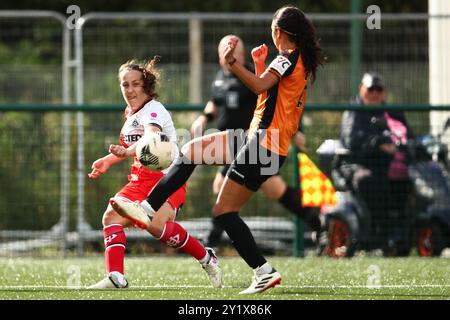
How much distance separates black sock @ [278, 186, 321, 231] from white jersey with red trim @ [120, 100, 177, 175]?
3885 mm

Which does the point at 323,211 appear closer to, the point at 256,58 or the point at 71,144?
the point at 71,144

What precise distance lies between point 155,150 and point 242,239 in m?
0.85

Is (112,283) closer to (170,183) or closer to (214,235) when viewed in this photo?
(170,183)

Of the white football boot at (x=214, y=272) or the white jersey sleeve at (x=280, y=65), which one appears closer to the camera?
the white jersey sleeve at (x=280, y=65)

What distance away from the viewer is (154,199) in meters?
8.98

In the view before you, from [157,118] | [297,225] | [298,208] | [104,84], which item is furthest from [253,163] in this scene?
[104,84]

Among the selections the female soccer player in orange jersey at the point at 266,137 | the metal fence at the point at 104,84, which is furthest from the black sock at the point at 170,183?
the metal fence at the point at 104,84

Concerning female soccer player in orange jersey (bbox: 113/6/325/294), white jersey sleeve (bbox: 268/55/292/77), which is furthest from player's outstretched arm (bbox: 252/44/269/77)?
white jersey sleeve (bbox: 268/55/292/77)

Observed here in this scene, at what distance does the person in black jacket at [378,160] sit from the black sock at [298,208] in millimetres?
532

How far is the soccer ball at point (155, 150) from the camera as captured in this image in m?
8.80

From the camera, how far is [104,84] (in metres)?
15.5

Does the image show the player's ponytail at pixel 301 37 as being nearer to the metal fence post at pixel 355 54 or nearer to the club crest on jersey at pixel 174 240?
the club crest on jersey at pixel 174 240

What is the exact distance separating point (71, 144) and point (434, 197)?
3.72 meters
